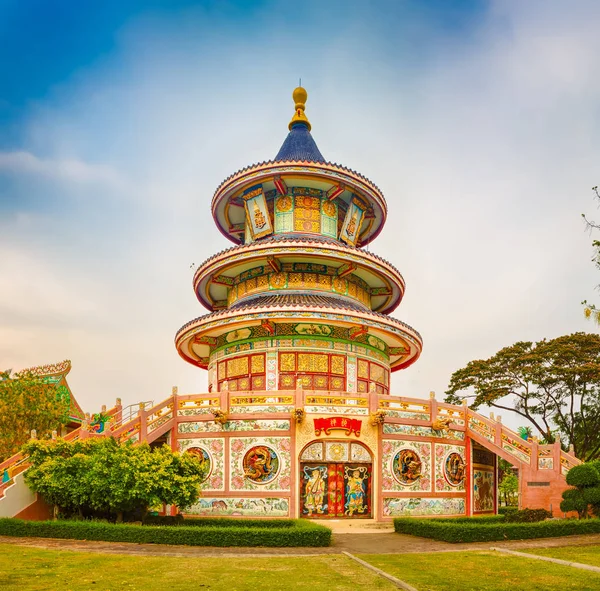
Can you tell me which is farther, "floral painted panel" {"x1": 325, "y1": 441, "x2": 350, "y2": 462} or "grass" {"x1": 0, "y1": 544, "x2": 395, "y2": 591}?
"floral painted panel" {"x1": 325, "y1": 441, "x2": 350, "y2": 462}

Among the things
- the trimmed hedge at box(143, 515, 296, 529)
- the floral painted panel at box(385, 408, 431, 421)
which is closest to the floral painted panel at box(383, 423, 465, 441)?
the floral painted panel at box(385, 408, 431, 421)

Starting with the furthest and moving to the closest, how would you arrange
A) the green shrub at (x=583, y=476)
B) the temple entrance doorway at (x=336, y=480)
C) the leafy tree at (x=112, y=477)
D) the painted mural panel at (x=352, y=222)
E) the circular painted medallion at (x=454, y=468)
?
the painted mural panel at (x=352, y=222)
the circular painted medallion at (x=454, y=468)
the temple entrance doorway at (x=336, y=480)
the green shrub at (x=583, y=476)
the leafy tree at (x=112, y=477)

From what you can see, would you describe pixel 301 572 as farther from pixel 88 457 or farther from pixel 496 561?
pixel 88 457

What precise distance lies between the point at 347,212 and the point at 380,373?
10230 mm

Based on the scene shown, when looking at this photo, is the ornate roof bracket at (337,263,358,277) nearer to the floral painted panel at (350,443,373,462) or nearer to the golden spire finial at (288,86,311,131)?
the floral painted panel at (350,443,373,462)

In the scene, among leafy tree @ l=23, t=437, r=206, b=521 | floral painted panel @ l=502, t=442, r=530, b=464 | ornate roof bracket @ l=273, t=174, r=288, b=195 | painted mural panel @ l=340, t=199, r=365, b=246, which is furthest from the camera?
painted mural panel @ l=340, t=199, r=365, b=246

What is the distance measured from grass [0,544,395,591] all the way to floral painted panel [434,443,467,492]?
13356 millimetres

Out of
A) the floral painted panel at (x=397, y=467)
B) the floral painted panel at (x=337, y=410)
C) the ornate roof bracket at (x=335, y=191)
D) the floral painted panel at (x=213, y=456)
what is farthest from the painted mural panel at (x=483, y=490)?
the ornate roof bracket at (x=335, y=191)

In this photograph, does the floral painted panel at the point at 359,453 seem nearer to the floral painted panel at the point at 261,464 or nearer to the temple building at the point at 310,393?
the temple building at the point at 310,393

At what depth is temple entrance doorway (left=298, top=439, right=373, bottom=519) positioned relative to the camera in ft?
91.9

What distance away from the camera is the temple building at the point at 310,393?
28281 mm

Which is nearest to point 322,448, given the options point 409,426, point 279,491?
point 279,491

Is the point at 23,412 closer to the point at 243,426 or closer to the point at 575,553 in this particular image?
the point at 243,426

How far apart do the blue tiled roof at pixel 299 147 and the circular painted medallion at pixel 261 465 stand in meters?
18.9
